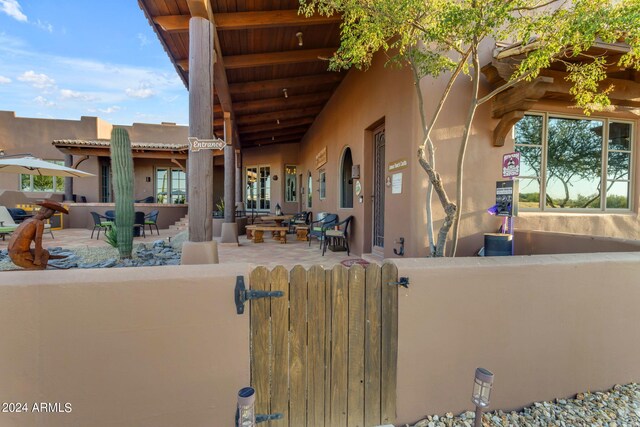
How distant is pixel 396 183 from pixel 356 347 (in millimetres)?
3263

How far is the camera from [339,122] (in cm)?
751

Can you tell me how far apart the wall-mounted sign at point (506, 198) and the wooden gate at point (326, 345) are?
268cm

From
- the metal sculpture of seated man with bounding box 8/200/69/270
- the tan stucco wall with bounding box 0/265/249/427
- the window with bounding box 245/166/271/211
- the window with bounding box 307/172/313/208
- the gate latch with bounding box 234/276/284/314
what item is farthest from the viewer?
the window with bounding box 245/166/271/211

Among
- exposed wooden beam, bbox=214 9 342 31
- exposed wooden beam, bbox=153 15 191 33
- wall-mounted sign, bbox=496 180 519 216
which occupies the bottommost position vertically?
wall-mounted sign, bbox=496 180 519 216

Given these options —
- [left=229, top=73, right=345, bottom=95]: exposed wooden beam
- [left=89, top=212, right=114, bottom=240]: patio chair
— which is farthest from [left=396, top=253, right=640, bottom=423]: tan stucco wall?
[left=89, top=212, right=114, bottom=240]: patio chair

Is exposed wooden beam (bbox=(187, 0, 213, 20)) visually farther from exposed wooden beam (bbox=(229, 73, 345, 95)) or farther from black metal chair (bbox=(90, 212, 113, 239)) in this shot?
black metal chair (bbox=(90, 212, 113, 239))

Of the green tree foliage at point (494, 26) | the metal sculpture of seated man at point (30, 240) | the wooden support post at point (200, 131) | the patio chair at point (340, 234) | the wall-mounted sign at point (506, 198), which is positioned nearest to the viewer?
the green tree foliage at point (494, 26)

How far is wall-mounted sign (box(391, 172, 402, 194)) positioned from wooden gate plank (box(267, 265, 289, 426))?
324 cm

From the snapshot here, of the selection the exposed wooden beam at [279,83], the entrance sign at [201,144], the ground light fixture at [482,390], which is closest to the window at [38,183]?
the exposed wooden beam at [279,83]

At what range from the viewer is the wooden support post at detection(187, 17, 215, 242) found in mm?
3494

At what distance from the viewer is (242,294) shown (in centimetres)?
158

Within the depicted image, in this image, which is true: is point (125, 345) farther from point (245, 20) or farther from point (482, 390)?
point (245, 20)

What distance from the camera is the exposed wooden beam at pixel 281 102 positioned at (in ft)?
26.7

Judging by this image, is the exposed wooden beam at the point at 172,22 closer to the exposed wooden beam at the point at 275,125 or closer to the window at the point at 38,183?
the exposed wooden beam at the point at 275,125
